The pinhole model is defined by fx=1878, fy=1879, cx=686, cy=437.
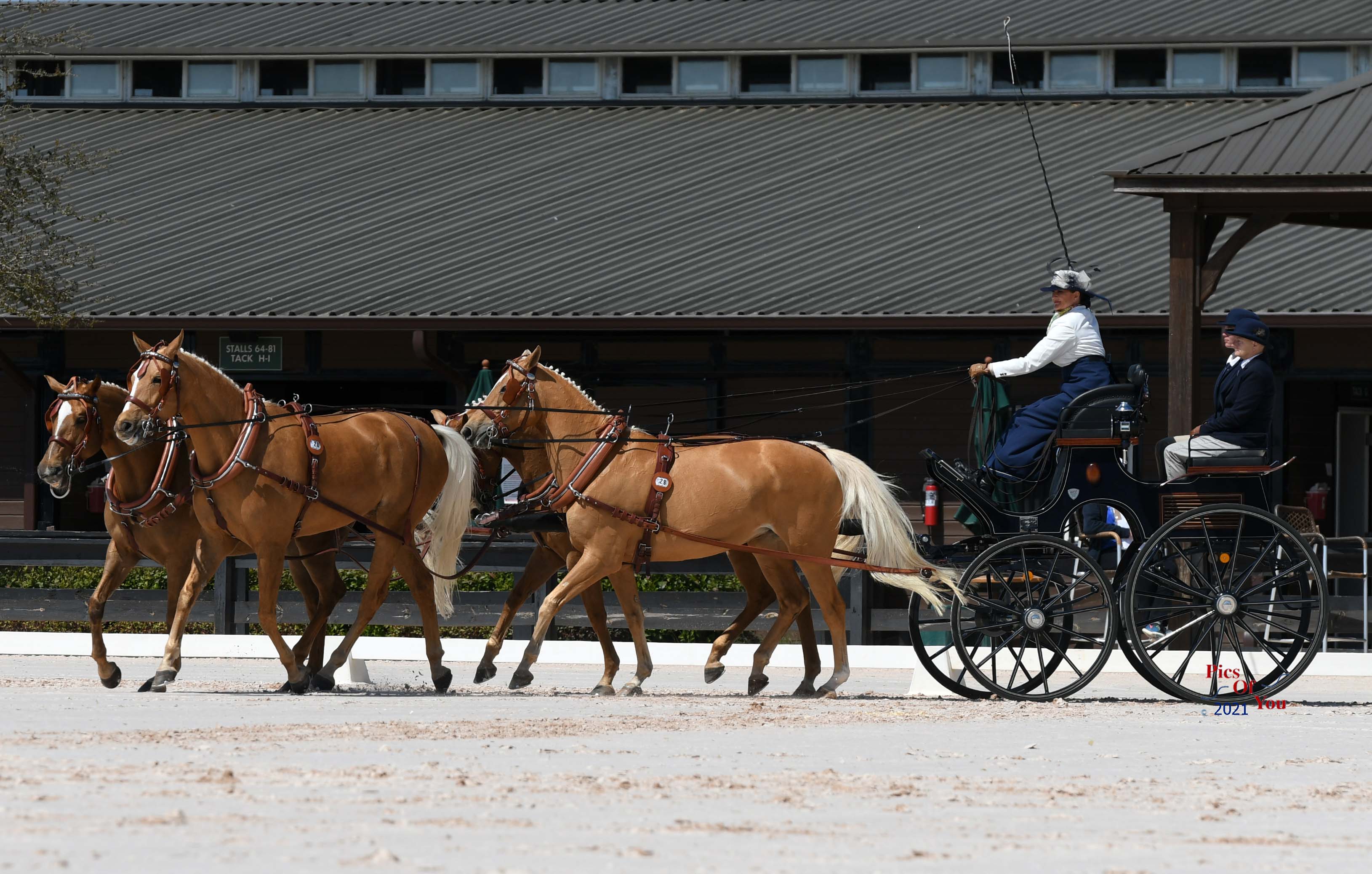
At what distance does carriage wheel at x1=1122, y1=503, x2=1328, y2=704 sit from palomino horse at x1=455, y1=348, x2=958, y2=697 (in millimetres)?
1276

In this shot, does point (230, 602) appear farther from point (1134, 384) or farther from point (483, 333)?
point (1134, 384)

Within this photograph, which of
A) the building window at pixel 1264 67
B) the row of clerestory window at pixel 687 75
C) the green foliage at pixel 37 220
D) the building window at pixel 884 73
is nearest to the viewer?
the green foliage at pixel 37 220

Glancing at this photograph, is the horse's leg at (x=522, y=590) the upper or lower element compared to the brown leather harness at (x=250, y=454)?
lower

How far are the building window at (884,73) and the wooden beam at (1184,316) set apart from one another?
12261 millimetres

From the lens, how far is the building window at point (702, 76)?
25375mm

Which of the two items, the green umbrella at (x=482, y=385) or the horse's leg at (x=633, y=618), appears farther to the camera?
the green umbrella at (x=482, y=385)

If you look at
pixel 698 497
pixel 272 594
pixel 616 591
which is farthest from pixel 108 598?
pixel 698 497

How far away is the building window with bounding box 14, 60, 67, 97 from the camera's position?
1041 inches

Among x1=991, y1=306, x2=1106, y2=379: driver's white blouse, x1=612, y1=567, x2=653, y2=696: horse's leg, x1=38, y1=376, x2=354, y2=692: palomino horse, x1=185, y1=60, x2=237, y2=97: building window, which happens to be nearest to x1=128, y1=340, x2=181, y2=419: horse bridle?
x1=38, y1=376, x2=354, y2=692: palomino horse

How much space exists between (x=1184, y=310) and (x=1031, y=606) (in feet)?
9.50

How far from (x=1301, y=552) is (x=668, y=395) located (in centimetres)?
1073

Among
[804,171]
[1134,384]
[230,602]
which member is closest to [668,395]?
[804,171]

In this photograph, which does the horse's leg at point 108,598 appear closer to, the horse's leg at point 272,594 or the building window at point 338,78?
the horse's leg at point 272,594

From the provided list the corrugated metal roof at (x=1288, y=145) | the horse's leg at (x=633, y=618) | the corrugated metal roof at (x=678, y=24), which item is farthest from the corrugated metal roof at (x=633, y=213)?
the horse's leg at (x=633, y=618)
